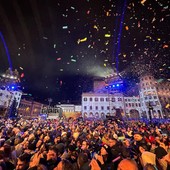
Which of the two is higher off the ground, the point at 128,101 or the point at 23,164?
the point at 128,101

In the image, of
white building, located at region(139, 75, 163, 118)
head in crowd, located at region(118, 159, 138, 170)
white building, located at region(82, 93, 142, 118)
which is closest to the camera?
head in crowd, located at region(118, 159, 138, 170)

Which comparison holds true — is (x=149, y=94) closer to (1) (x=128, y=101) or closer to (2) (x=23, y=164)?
(1) (x=128, y=101)

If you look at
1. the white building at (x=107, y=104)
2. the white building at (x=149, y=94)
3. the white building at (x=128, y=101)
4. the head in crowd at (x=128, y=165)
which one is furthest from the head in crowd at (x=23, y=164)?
the white building at (x=149, y=94)

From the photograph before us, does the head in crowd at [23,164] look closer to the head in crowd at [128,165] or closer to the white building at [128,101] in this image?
the head in crowd at [128,165]

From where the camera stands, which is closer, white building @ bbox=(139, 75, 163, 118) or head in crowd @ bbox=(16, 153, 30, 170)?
head in crowd @ bbox=(16, 153, 30, 170)

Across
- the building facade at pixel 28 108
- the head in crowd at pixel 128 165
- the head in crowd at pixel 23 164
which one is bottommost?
the head in crowd at pixel 23 164

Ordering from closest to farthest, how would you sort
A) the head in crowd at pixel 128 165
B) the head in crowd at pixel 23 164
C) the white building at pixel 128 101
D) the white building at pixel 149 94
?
the head in crowd at pixel 128 165 < the head in crowd at pixel 23 164 < the white building at pixel 149 94 < the white building at pixel 128 101

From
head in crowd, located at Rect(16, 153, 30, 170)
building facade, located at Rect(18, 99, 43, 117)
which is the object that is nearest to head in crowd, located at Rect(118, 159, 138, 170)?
head in crowd, located at Rect(16, 153, 30, 170)

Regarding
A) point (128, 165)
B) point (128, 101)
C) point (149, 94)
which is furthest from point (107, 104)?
point (128, 165)

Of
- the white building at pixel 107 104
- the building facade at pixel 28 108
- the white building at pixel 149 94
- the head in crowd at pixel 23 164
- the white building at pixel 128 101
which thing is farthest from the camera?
the building facade at pixel 28 108

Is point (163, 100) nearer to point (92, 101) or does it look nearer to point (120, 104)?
point (120, 104)

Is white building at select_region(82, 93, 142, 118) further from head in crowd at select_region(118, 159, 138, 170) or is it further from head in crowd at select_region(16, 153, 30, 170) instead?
head in crowd at select_region(118, 159, 138, 170)

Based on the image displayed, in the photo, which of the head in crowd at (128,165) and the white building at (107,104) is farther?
the white building at (107,104)

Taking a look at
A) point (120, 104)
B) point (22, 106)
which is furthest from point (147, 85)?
point (22, 106)
